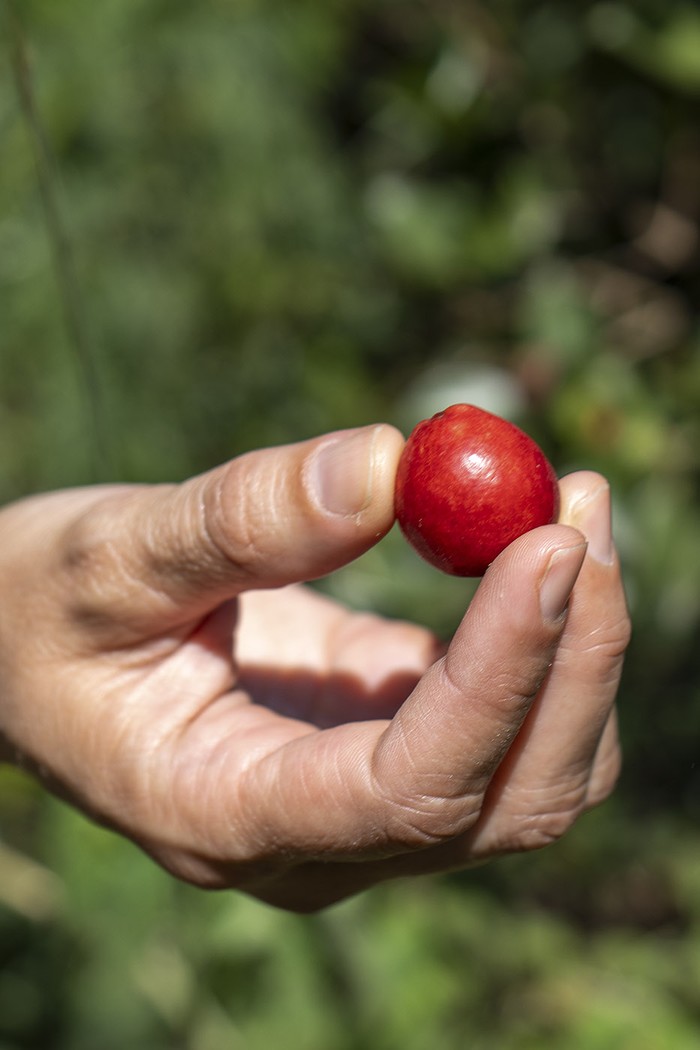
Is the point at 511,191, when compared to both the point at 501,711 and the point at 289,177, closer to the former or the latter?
the point at 289,177

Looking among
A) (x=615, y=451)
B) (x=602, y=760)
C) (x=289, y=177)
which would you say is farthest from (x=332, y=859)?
(x=289, y=177)

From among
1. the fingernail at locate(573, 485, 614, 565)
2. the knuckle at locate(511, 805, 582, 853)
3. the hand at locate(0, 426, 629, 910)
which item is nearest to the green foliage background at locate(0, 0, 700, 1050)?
the hand at locate(0, 426, 629, 910)

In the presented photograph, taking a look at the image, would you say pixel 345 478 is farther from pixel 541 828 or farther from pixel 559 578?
pixel 541 828

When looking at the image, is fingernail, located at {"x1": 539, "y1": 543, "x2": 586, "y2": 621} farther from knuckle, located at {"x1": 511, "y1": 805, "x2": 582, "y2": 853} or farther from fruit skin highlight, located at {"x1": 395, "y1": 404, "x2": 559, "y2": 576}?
knuckle, located at {"x1": 511, "y1": 805, "x2": 582, "y2": 853}

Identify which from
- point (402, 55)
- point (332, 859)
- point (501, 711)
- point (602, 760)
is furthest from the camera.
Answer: point (402, 55)

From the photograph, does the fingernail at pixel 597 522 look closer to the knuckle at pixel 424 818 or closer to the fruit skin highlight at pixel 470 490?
the fruit skin highlight at pixel 470 490
